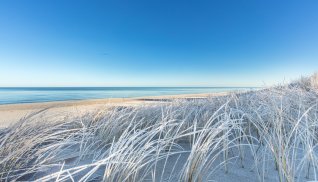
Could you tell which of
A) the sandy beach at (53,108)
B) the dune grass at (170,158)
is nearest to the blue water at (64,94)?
the sandy beach at (53,108)

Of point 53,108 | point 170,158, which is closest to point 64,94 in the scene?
point 53,108

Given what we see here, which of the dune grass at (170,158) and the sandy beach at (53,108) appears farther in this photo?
the sandy beach at (53,108)

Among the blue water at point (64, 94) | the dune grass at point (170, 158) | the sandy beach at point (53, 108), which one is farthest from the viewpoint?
the blue water at point (64, 94)

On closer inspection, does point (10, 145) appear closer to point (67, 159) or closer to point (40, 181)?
point (67, 159)

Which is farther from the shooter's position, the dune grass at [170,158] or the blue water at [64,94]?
the blue water at [64,94]

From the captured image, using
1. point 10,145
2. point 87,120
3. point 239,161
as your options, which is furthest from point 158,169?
point 87,120

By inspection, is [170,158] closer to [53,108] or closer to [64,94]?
[53,108]

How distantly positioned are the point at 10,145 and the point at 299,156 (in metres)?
2.36

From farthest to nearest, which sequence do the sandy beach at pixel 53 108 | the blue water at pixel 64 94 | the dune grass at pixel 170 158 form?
1. the blue water at pixel 64 94
2. the sandy beach at pixel 53 108
3. the dune grass at pixel 170 158

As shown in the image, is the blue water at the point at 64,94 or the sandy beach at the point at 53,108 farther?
the blue water at the point at 64,94

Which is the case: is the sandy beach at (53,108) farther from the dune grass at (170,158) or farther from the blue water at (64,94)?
the blue water at (64,94)

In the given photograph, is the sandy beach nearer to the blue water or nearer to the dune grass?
the dune grass

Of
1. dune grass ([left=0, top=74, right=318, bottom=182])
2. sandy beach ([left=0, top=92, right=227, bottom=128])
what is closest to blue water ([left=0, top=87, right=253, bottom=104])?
sandy beach ([left=0, top=92, right=227, bottom=128])

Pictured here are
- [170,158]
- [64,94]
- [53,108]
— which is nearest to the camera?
[170,158]
